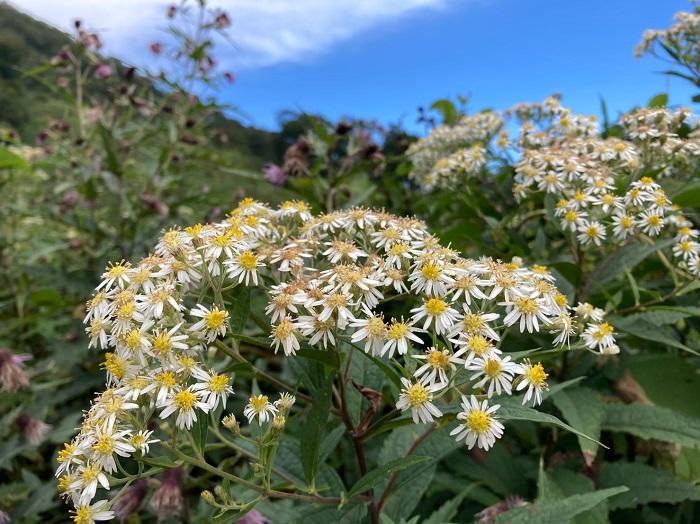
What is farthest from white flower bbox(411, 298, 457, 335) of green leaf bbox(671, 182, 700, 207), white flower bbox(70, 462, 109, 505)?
green leaf bbox(671, 182, 700, 207)

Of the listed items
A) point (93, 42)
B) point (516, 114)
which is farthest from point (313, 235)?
Answer: point (93, 42)

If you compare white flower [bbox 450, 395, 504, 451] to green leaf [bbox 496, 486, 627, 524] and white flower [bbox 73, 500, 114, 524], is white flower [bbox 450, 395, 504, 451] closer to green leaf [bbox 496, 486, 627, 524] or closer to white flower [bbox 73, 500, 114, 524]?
green leaf [bbox 496, 486, 627, 524]

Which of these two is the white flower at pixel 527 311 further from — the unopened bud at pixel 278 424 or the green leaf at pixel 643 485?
the green leaf at pixel 643 485

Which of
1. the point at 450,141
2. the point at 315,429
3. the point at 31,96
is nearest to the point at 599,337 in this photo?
the point at 315,429

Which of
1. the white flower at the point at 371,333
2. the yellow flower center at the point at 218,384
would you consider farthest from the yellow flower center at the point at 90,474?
the white flower at the point at 371,333

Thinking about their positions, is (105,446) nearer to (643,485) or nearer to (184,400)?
(184,400)
